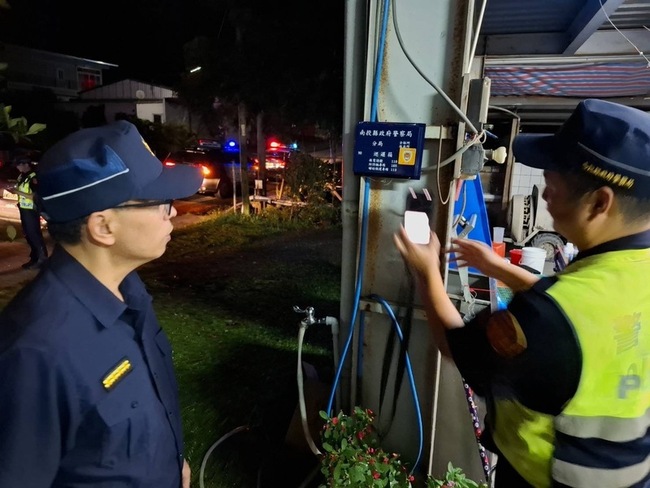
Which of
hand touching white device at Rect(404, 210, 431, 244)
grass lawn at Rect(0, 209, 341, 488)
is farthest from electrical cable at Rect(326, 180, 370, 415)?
grass lawn at Rect(0, 209, 341, 488)

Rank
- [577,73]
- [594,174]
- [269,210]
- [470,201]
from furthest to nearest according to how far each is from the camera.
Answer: [269,210] < [577,73] < [470,201] < [594,174]

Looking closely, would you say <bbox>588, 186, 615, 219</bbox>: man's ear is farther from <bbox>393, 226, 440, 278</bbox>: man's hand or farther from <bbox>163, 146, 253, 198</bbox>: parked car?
<bbox>163, 146, 253, 198</bbox>: parked car

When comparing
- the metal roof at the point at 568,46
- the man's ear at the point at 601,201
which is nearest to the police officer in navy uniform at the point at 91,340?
the man's ear at the point at 601,201

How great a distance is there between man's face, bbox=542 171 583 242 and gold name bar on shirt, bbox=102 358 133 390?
4.74 ft

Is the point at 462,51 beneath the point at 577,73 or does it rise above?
beneath

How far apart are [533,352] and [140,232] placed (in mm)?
1268

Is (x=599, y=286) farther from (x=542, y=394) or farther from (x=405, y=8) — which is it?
(x=405, y=8)

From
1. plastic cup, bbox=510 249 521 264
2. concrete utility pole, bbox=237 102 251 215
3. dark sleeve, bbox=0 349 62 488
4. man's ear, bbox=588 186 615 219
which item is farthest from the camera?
concrete utility pole, bbox=237 102 251 215

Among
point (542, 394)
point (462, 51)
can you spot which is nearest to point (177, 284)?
point (462, 51)

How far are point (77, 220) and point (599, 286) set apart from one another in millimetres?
1532

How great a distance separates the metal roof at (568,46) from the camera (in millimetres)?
3596

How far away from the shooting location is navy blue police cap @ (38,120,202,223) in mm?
1286

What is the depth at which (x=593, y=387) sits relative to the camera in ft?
3.80

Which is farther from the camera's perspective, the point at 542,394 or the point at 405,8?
the point at 405,8
